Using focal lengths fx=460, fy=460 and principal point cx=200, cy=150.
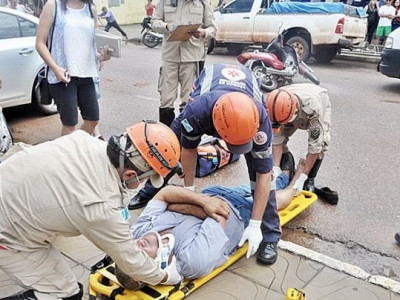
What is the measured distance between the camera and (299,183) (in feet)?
12.9

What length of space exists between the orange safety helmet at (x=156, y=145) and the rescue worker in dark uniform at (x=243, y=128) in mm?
580

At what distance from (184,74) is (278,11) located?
24.5 ft

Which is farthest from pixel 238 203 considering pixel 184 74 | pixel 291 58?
pixel 291 58

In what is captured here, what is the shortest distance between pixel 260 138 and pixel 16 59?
408 cm

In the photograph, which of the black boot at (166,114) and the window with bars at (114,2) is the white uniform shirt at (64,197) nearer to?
the black boot at (166,114)

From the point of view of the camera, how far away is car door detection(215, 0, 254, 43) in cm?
1222

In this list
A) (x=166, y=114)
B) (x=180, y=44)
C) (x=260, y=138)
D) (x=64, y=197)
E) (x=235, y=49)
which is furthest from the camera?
(x=235, y=49)

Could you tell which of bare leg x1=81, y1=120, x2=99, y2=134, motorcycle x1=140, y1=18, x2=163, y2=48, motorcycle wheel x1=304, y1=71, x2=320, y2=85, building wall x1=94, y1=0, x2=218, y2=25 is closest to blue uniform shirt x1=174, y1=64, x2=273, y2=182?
bare leg x1=81, y1=120, x2=99, y2=134

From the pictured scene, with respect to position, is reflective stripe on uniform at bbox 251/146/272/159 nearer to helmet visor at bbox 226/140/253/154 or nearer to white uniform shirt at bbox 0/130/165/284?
helmet visor at bbox 226/140/253/154

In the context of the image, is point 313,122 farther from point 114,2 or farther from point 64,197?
point 114,2

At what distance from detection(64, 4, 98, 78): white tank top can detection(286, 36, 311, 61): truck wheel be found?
7.93 metres

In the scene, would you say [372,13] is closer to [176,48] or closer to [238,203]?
[176,48]

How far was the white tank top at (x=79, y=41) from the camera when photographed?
392 cm

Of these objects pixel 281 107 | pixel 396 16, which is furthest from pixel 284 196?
pixel 396 16
